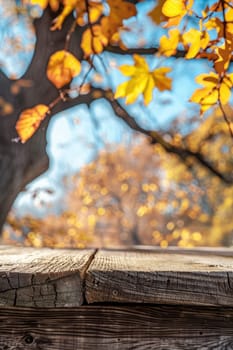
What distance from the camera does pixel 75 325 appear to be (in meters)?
0.58

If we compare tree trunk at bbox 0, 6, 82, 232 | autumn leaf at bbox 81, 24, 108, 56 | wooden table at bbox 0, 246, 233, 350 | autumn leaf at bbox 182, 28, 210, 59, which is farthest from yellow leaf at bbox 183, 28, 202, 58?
tree trunk at bbox 0, 6, 82, 232

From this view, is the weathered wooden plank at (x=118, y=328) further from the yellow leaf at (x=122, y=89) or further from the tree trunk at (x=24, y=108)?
the tree trunk at (x=24, y=108)

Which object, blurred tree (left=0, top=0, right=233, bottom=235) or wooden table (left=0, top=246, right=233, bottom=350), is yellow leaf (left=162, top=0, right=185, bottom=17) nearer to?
blurred tree (left=0, top=0, right=233, bottom=235)

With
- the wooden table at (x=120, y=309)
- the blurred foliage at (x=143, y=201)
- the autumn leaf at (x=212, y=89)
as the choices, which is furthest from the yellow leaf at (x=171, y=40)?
the blurred foliage at (x=143, y=201)

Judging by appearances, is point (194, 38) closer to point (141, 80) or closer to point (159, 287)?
point (141, 80)

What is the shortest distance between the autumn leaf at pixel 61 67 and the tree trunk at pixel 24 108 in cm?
98

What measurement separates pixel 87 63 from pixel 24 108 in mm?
539

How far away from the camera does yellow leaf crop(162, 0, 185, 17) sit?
0.66 metres

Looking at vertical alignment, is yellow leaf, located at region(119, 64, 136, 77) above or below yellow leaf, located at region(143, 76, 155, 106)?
above

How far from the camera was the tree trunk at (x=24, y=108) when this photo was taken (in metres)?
1.91

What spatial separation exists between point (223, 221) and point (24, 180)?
26.3 feet

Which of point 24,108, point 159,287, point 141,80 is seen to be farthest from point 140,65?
point 24,108

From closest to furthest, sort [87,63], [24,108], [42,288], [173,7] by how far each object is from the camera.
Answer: [42,288] < [173,7] < [87,63] < [24,108]

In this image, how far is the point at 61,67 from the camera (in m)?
0.94
